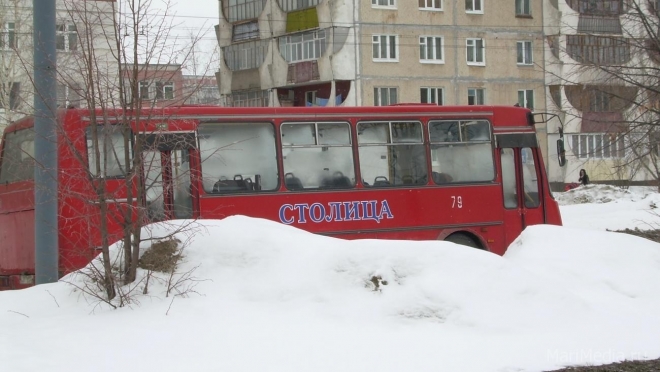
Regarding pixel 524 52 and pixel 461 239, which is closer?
pixel 461 239

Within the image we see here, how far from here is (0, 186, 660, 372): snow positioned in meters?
7.88

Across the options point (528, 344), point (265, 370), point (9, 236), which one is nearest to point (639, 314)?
point (528, 344)

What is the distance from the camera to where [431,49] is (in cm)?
5356

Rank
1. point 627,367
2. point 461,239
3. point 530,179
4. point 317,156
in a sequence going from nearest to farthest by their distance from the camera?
point 627,367
point 317,156
point 461,239
point 530,179

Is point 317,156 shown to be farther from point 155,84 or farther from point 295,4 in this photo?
point 295,4

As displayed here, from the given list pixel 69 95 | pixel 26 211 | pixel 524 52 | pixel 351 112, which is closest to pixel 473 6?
pixel 524 52

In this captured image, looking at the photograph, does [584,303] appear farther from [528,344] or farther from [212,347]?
[212,347]

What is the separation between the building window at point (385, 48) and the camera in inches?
2045

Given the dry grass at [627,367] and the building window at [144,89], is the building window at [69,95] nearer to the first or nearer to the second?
the building window at [144,89]

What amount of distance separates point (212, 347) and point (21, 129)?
7990mm

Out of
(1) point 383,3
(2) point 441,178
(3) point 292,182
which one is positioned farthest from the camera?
(1) point 383,3

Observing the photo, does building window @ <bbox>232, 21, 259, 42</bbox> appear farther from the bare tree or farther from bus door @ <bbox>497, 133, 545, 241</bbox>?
the bare tree

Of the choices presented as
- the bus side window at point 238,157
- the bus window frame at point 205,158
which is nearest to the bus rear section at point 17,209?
the bus window frame at point 205,158

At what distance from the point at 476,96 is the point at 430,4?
5.93 m
